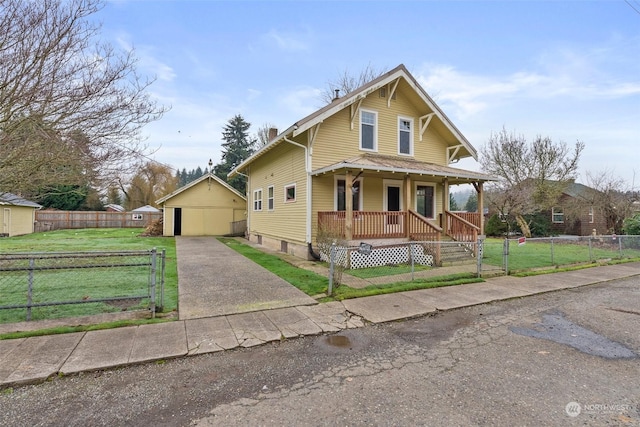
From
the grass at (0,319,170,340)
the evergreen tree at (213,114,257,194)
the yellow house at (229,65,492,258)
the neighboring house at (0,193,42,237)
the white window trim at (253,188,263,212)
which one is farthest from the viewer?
the evergreen tree at (213,114,257,194)

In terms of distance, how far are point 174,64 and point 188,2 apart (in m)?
1.78

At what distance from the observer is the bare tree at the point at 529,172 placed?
70.3ft

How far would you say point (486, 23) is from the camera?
36.1 ft

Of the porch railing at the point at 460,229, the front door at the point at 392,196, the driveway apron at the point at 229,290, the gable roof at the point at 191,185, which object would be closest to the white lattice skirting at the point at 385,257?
the porch railing at the point at 460,229

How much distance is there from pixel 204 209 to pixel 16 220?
1364 cm

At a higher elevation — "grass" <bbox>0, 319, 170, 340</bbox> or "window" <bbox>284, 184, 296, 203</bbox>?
"window" <bbox>284, 184, 296, 203</bbox>

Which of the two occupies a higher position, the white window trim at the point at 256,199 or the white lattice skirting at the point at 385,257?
the white window trim at the point at 256,199

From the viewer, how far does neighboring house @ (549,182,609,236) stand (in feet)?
69.9

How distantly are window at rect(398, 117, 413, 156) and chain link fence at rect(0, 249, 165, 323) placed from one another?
1038 cm

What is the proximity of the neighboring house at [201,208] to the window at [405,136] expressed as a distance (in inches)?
538

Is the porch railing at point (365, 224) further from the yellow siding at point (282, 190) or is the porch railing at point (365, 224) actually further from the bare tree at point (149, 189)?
the bare tree at point (149, 189)

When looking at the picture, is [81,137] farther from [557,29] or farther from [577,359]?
[557,29]

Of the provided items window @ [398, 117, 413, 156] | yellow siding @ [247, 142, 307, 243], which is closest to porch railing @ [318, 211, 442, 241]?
yellow siding @ [247, 142, 307, 243]

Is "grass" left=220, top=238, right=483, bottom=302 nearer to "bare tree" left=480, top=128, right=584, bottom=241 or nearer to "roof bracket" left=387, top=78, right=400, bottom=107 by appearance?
"roof bracket" left=387, top=78, right=400, bottom=107
